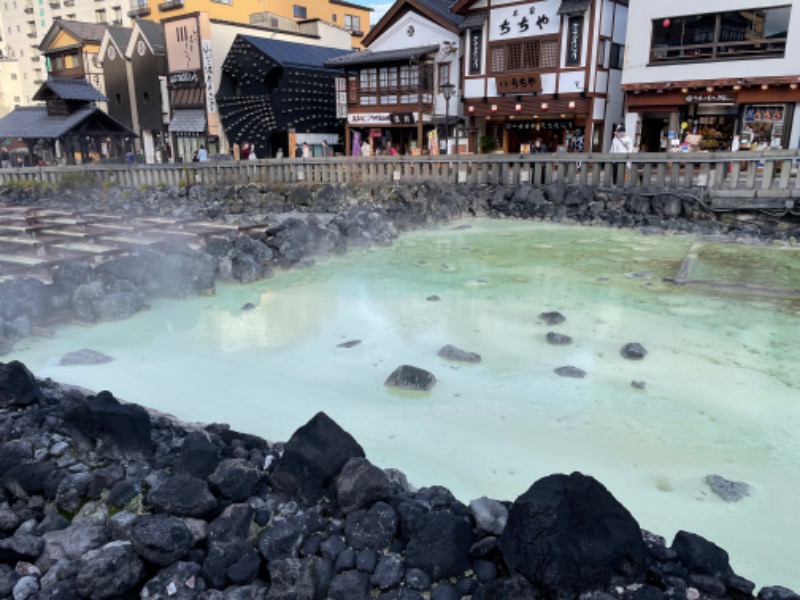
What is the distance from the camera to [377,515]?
3.75m

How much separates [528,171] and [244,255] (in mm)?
12350

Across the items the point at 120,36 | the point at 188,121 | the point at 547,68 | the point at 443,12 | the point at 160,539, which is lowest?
the point at 160,539

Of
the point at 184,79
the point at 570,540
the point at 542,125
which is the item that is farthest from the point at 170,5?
the point at 570,540

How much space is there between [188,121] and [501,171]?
24751 millimetres

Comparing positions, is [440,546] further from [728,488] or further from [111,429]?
[728,488]

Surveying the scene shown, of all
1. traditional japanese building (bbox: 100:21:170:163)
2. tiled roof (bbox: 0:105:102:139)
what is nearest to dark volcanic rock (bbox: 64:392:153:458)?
tiled roof (bbox: 0:105:102:139)

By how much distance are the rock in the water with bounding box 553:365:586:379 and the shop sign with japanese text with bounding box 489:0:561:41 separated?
2273 centimetres

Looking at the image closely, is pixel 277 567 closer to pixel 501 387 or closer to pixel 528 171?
pixel 501 387

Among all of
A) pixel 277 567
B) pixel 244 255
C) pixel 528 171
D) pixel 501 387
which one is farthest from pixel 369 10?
pixel 277 567

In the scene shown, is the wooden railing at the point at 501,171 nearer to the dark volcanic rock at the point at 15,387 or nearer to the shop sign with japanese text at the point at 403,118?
the shop sign with japanese text at the point at 403,118

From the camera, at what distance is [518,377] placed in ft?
24.7

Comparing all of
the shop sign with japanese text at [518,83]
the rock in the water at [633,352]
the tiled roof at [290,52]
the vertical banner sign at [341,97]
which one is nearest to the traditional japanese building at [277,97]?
the tiled roof at [290,52]

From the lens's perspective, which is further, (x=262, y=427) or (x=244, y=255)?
(x=244, y=255)

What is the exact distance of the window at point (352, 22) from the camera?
170 feet
